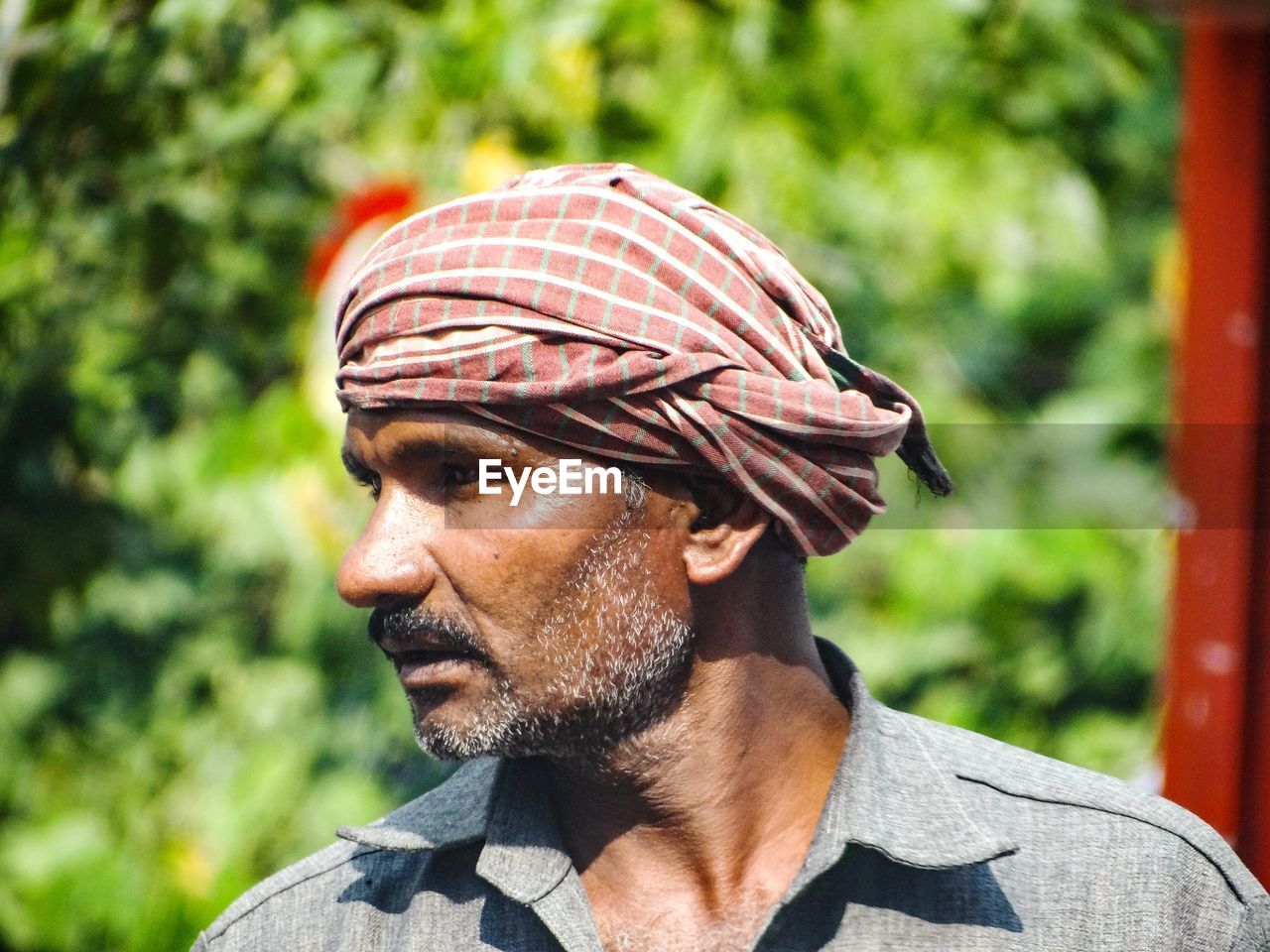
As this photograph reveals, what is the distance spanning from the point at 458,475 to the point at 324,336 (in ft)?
6.45

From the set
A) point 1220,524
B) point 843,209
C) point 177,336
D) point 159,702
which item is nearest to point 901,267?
point 843,209

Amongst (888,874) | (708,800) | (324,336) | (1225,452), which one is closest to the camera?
(888,874)

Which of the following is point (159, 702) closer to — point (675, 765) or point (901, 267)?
point (901, 267)

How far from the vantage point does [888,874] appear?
1704 millimetres

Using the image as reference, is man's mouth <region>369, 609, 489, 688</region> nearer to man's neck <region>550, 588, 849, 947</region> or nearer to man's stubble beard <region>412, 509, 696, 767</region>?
man's stubble beard <region>412, 509, 696, 767</region>

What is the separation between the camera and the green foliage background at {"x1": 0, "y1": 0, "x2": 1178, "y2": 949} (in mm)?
3305

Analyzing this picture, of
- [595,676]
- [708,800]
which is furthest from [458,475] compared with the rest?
[708,800]

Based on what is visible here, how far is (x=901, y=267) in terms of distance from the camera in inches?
168

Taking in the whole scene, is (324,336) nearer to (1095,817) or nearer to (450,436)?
(450,436)

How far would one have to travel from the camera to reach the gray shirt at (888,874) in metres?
1.67

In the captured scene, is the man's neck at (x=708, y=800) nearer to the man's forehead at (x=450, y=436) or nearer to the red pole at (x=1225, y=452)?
the man's forehead at (x=450, y=436)

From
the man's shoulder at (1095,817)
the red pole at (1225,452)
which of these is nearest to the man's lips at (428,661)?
the man's shoulder at (1095,817)

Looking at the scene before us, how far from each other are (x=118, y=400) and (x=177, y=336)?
0.23m

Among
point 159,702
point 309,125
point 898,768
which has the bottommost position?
point 159,702
